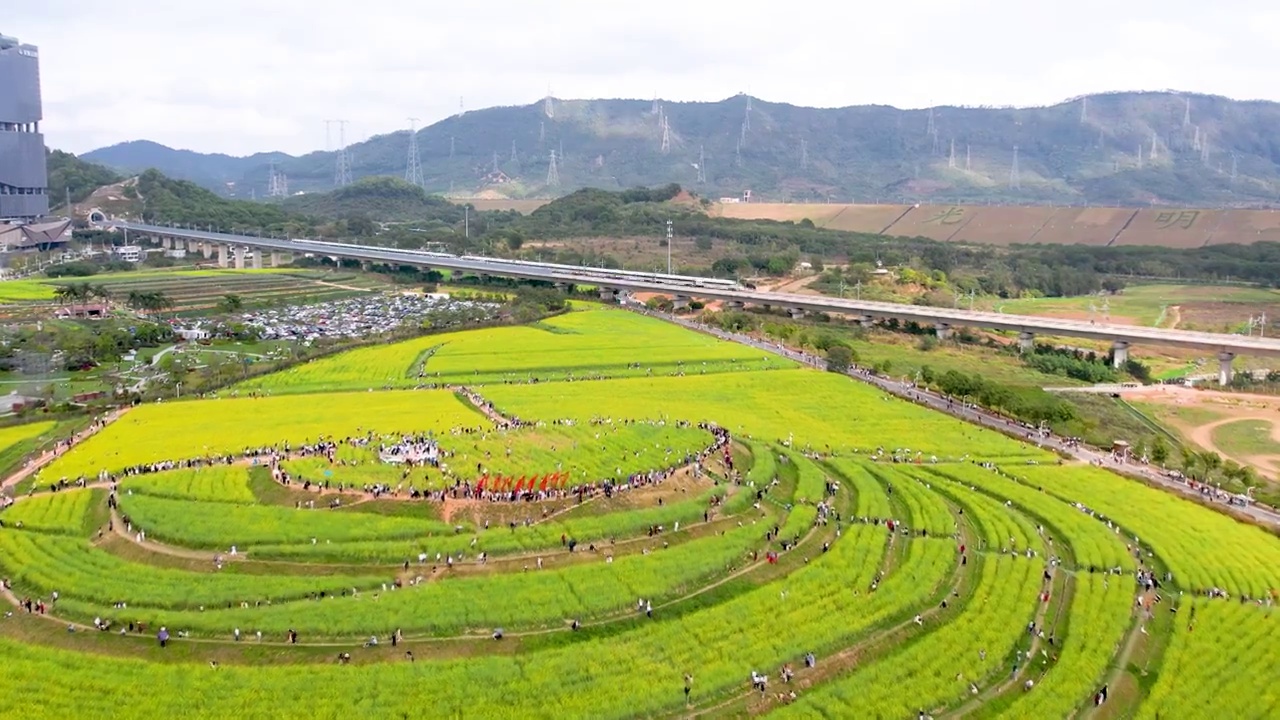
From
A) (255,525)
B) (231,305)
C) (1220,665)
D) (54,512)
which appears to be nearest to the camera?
(1220,665)

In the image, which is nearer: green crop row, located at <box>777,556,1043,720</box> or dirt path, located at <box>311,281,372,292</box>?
green crop row, located at <box>777,556,1043,720</box>

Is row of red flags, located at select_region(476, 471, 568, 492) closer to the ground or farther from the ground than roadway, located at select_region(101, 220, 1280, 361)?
closer to the ground

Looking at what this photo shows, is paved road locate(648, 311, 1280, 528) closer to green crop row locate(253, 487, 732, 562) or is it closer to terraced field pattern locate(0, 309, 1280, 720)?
terraced field pattern locate(0, 309, 1280, 720)

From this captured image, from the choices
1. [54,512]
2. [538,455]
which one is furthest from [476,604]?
[54,512]

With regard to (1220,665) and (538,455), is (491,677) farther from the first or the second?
(1220,665)

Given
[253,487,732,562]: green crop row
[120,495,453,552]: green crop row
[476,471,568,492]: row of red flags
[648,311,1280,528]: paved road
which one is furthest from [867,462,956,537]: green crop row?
[120,495,453,552]: green crop row

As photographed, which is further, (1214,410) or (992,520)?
(1214,410)
